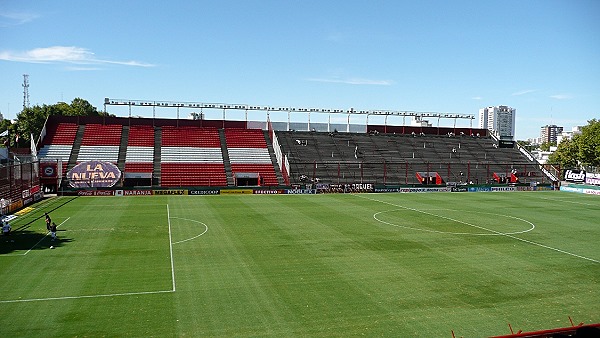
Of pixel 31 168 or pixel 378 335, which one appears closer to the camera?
pixel 378 335

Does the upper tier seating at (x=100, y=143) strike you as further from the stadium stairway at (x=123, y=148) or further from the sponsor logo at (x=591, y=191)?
the sponsor logo at (x=591, y=191)

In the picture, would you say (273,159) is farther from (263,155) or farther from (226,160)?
(226,160)

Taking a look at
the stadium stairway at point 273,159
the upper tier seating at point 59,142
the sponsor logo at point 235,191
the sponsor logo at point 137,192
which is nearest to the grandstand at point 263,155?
the stadium stairway at point 273,159

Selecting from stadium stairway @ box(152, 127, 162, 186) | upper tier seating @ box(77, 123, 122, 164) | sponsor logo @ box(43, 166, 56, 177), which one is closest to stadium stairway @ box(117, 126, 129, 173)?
A: upper tier seating @ box(77, 123, 122, 164)

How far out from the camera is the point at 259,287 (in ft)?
63.2

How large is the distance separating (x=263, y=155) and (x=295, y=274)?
49.2m

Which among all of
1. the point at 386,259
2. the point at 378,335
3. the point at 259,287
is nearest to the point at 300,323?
the point at 378,335

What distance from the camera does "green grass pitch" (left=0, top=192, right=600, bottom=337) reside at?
1564 cm

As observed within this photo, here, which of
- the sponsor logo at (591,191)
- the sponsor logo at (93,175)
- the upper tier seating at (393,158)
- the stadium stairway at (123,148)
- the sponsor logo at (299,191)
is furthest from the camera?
the upper tier seating at (393,158)

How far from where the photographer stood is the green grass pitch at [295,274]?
1564 cm

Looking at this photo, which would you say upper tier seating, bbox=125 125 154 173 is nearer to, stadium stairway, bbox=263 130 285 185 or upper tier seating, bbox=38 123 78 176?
upper tier seating, bbox=38 123 78 176

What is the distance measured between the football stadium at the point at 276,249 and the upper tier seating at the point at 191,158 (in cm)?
29

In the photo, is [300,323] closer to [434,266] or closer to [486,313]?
[486,313]

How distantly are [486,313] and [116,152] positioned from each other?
5875 centimetres
